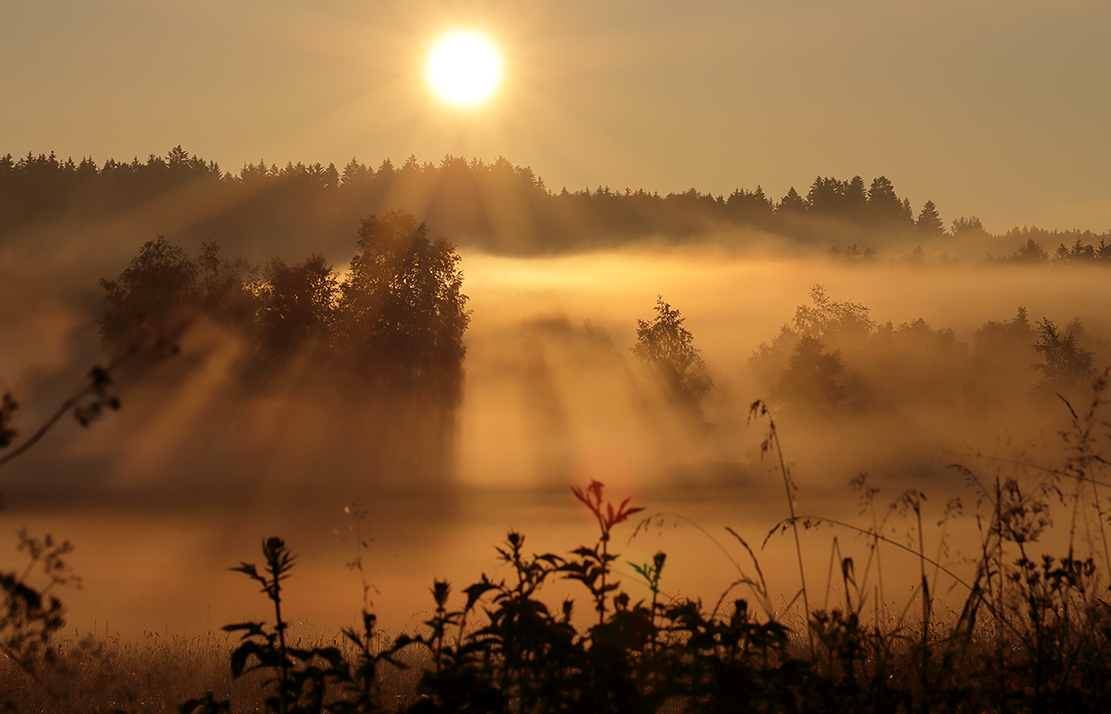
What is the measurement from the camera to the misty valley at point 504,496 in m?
3.26

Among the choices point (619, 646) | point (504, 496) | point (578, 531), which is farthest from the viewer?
point (504, 496)

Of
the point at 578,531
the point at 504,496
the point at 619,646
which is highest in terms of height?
the point at 504,496

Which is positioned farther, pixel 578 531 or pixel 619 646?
pixel 578 531

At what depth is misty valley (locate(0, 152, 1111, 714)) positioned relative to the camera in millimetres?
3262

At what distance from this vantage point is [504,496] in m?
56.4

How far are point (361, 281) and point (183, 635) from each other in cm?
4278

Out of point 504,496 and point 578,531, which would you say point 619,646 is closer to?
point 578,531

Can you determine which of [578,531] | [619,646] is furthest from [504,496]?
[619,646]

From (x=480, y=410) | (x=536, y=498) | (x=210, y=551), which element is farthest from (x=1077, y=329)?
(x=210, y=551)

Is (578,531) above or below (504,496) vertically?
below

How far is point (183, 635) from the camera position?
13.0 m

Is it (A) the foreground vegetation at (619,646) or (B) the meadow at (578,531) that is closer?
(A) the foreground vegetation at (619,646)

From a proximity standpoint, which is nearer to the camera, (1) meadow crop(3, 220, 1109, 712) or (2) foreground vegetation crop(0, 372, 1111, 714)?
(2) foreground vegetation crop(0, 372, 1111, 714)

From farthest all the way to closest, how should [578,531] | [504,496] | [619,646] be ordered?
[504,496]
[578,531]
[619,646]
